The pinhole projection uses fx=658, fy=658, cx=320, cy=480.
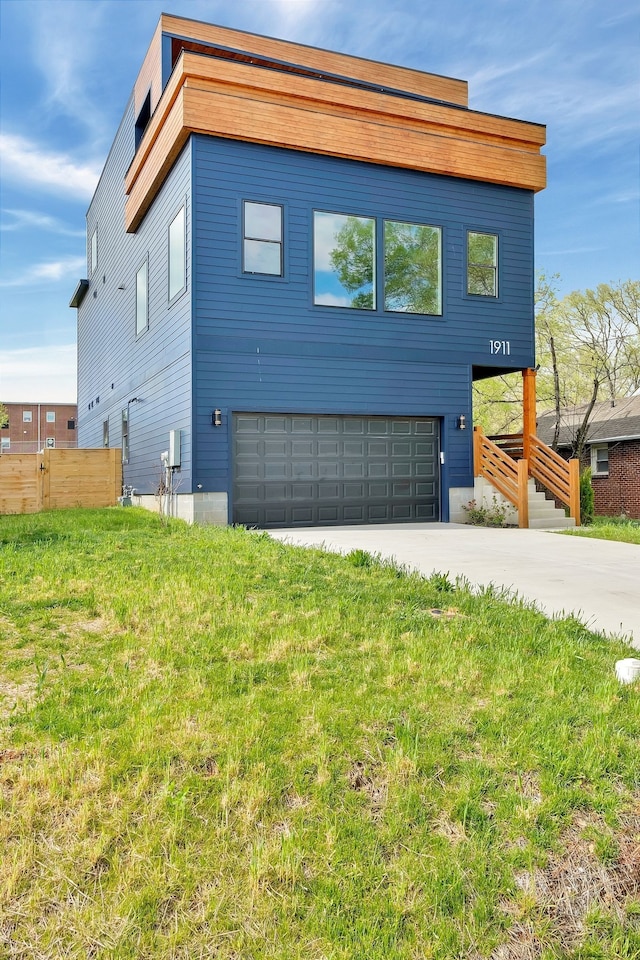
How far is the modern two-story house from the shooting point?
1057 cm

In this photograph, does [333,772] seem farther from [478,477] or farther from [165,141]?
[165,141]

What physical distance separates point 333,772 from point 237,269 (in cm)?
943

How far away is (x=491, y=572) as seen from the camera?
6.26 m

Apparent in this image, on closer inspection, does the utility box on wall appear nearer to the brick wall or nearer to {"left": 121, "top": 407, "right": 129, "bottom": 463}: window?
{"left": 121, "top": 407, "right": 129, "bottom": 463}: window

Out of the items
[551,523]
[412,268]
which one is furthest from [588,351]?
[551,523]

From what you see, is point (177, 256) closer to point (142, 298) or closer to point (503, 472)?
point (142, 298)

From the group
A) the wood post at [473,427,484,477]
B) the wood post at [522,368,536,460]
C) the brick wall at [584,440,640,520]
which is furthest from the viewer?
the brick wall at [584,440,640,520]

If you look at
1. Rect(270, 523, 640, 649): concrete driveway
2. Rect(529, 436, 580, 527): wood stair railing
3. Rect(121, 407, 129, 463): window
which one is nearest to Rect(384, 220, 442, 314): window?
Rect(529, 436, 580, 527): wood stair railing

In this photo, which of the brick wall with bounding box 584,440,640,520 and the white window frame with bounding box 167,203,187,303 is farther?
the brick wall with bounding box 584,440,640,520

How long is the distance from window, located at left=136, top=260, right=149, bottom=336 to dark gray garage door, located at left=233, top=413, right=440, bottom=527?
471 centimetres

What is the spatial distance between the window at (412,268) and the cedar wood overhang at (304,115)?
3.70 feet

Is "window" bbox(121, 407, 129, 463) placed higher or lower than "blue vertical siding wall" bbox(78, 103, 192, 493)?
lower

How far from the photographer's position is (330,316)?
1134 cm

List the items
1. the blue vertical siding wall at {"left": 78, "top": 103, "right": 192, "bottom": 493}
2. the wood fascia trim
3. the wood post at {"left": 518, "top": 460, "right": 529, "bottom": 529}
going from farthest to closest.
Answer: the wood fascia trim
the wood post at {"left": 518, "top": 460, "right": 529, "bottom": 529}
the blue vertical siding wall at {"left": 78, "top": 103, "right": 192, "bottom": 493}
